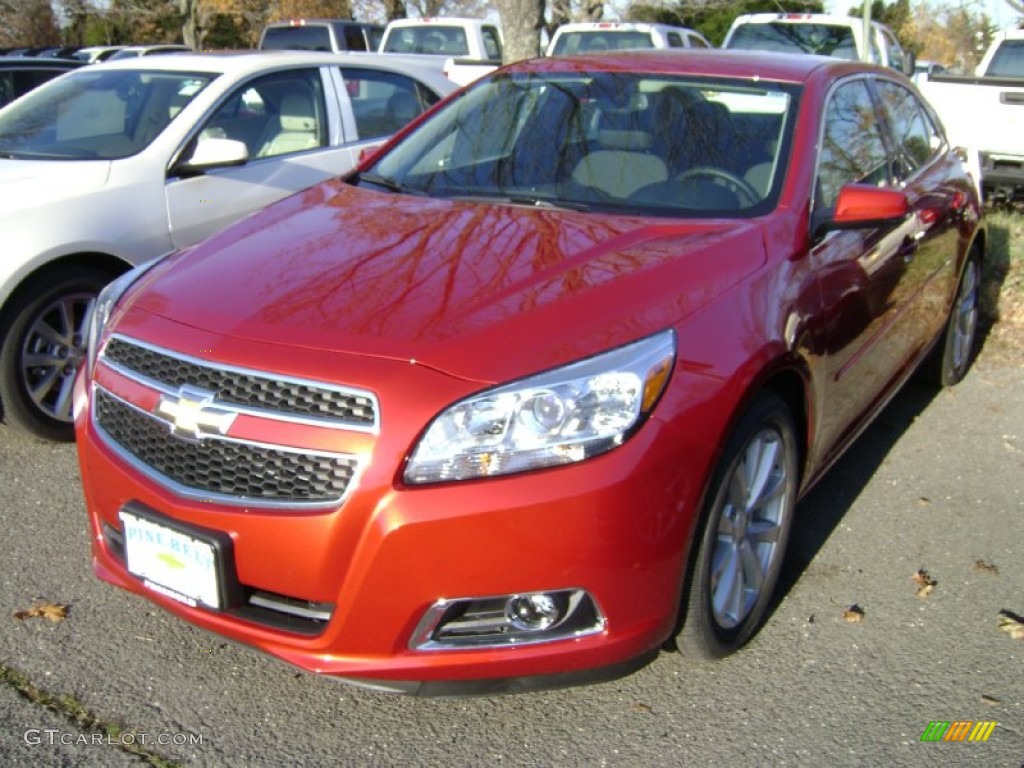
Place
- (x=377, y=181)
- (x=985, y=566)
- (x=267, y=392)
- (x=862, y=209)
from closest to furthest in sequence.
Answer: (x=267, y=392) < (x=862, y=209) < (x=985, y=566) < (x=377, y=181)

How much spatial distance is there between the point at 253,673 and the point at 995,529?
2777mm

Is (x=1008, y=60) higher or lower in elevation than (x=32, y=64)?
lower

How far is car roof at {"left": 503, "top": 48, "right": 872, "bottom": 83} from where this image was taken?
4070 millimetres

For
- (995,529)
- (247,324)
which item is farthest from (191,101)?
(995,529)

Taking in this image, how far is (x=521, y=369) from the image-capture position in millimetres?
2586

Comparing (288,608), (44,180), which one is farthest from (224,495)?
(44,180)

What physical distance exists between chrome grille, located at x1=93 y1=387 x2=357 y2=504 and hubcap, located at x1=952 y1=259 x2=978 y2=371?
3929mm

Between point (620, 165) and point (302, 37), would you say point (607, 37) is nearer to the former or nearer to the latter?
point (302, 37)

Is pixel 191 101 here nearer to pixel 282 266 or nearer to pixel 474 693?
pixel 282 266

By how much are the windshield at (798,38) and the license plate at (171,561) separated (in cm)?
1187

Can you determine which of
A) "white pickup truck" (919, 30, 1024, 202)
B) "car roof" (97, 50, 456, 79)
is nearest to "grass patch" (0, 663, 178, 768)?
"car roof" (97, 50, 456, 79)

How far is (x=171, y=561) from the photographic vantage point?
2.76m

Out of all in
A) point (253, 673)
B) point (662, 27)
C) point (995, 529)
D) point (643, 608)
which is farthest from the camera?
point (662, 27)

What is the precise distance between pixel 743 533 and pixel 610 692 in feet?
1.95
